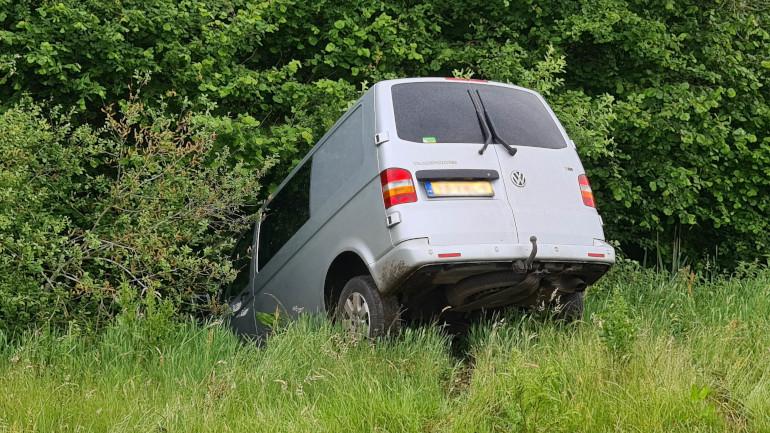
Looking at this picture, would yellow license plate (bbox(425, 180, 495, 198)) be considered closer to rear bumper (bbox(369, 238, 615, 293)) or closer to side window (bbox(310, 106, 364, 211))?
rear bumper (bbox(369, 238, 615, 293))

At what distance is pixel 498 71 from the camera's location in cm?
963

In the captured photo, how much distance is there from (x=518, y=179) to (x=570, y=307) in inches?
45.1

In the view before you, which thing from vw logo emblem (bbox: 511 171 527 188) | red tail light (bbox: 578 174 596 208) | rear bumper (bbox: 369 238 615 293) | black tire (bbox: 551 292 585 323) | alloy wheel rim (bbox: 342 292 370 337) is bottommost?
black tire (bbox: 551 292 585 323)

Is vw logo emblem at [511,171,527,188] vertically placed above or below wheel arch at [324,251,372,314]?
above

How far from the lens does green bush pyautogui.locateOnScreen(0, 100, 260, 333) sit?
19.1ft

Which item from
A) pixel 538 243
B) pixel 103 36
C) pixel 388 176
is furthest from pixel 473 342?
pixel 103 36

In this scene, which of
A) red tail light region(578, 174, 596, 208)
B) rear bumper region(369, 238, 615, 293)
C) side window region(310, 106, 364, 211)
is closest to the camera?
rear bumper region(369, 238, 615, 293)

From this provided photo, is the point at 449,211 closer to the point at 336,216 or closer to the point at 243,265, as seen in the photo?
the point at 336,216

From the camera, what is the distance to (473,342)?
18.9 feet

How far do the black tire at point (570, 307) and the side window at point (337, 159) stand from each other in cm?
171

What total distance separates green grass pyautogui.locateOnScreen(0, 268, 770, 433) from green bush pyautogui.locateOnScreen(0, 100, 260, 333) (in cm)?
44

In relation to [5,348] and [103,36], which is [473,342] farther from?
[103,36]

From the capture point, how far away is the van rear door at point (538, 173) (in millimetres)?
5391

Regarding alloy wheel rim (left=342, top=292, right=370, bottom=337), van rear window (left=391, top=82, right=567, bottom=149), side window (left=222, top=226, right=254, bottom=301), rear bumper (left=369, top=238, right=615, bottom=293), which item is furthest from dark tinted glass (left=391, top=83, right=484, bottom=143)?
side window (left=222, top=226, right=254, bottom=301)
